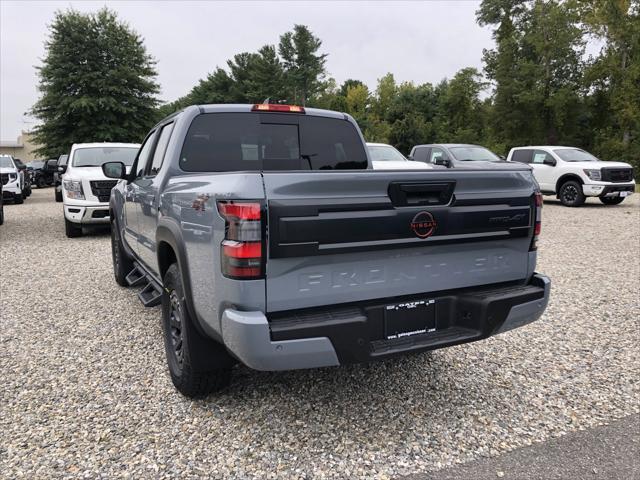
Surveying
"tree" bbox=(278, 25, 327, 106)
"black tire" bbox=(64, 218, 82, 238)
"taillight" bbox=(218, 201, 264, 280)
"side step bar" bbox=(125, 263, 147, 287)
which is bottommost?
"black tire" bbox=(64, 218, 82, 238)

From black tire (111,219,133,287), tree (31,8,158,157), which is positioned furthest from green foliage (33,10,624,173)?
black tire (111,219,133,287)

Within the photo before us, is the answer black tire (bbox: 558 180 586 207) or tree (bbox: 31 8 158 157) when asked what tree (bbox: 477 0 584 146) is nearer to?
black tire (bbox: 558 180 586 207)

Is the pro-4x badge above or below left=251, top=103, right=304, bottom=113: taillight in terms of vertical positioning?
below

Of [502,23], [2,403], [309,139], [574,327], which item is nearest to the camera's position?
[2,403]

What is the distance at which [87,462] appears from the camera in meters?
2.60

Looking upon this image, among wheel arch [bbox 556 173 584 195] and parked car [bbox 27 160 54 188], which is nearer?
wheel arch [bbox 556 173 584 195]

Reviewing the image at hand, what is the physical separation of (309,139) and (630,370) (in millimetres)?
3073

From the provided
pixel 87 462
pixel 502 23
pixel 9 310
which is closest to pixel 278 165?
pixel 87 462

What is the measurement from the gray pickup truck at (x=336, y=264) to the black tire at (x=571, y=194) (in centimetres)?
1338

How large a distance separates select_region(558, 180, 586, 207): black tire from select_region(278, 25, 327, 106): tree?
44.9 m

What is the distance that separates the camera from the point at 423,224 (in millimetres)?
2639

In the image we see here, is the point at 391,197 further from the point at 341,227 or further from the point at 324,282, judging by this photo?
the point at 324,282

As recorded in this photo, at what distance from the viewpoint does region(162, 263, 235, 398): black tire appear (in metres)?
2.92

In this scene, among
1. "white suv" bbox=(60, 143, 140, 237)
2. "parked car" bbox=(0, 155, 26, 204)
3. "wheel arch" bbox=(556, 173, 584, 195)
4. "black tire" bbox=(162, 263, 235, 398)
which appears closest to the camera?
"black tire" bbox=(162, 263, 235, 398)
